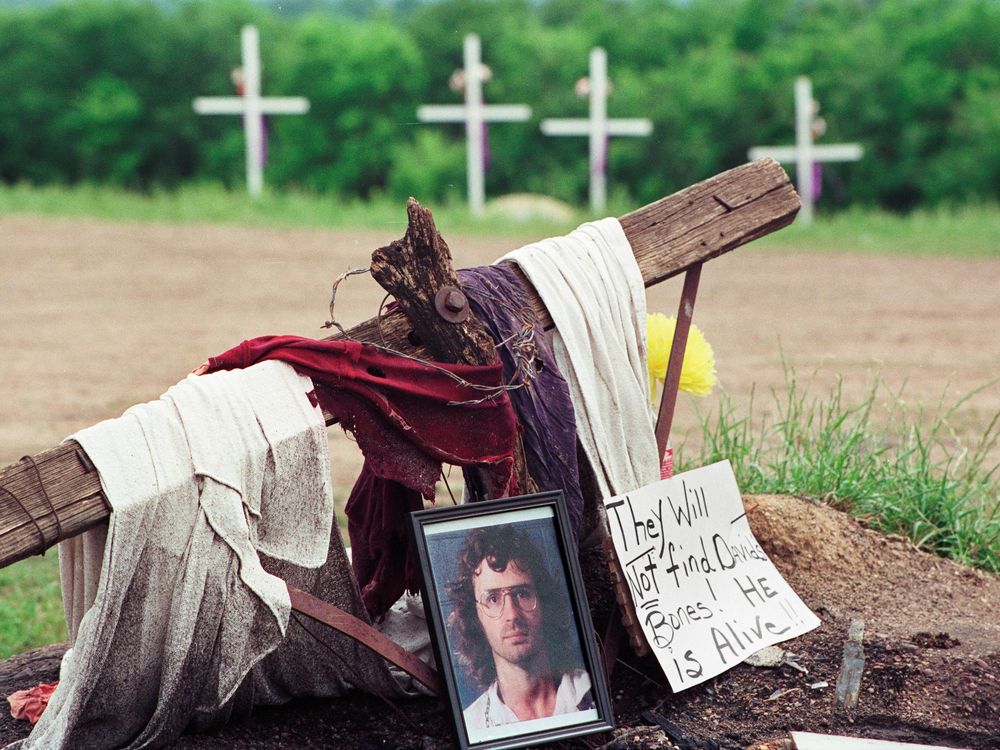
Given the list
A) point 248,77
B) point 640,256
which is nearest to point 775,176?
point 640,256

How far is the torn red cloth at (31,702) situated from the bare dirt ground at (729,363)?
0.04 meters

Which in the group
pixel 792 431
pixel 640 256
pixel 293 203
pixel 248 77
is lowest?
pixel 792 431

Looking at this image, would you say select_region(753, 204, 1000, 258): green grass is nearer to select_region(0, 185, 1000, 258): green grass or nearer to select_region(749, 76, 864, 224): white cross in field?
select_region(0, 185, 1000, 258): green grass

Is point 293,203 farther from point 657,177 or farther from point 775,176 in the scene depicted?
point 775,176

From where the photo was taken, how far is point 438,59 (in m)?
16.7

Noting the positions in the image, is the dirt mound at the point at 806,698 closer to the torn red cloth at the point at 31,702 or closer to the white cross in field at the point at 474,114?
the torn red cloth at the point at 31,702

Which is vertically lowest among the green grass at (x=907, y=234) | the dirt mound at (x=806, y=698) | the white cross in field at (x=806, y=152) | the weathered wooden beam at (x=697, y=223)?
the dirt mound at (x=806, y=698)

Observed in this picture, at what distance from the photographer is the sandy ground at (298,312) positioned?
6.95 m

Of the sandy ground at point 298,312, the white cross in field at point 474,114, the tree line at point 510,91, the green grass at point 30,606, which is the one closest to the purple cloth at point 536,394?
the green grass at point 30,606

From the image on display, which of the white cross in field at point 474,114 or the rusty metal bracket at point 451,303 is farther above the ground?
the white cross in field at point 474,114

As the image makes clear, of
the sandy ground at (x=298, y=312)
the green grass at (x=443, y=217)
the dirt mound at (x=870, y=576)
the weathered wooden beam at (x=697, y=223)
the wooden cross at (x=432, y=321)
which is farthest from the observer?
the green grass at (x=443, y=217)

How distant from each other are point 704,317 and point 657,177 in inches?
259

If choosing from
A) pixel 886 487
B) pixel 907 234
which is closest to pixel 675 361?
pixel 886 487

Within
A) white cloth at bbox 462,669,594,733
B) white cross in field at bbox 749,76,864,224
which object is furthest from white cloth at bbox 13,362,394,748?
Result: white cross in field at bbox 749,76,864,224
